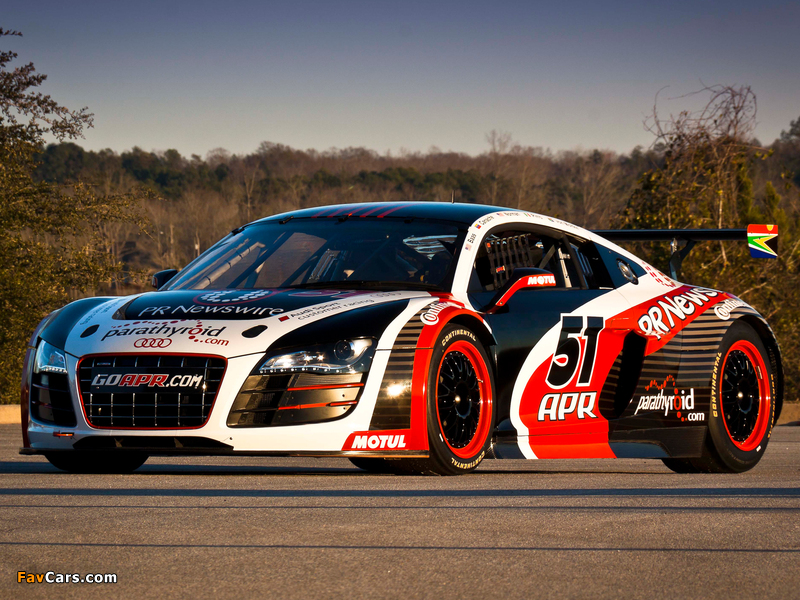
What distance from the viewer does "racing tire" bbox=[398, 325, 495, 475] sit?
18.6ft

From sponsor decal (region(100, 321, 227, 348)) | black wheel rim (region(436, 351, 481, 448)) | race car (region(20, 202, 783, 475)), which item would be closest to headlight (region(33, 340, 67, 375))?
race car (region(20, 202, 783, 475))

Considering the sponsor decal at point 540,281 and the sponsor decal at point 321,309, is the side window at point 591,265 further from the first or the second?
the sponsor decal at point 321,309

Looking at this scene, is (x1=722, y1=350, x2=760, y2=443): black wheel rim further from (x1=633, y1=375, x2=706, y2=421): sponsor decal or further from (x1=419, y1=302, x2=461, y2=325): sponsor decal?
(x1=419, y1=302, x2=461, y2=325): sponsor decal

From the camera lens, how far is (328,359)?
215 inches

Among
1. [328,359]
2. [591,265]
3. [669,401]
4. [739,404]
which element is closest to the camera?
[328,359]

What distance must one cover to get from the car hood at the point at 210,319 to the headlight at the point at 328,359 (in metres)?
0.10

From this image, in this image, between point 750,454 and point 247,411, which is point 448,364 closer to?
point 247,411

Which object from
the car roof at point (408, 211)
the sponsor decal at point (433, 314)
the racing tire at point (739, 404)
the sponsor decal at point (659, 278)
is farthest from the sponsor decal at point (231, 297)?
the racing tire at point (739, 404)

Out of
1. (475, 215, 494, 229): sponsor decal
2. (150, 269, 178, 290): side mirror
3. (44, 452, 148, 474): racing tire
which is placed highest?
(475, 215, 494, 229): sponsor decal

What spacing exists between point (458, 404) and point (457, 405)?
0.01 m

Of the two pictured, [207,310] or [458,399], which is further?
[458,399]

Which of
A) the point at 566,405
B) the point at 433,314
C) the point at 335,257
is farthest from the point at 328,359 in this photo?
the point at 566,405

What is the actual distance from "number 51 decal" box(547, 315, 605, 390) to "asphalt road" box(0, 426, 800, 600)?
0.95 metres

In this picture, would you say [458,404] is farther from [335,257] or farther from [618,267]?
[618,267]
